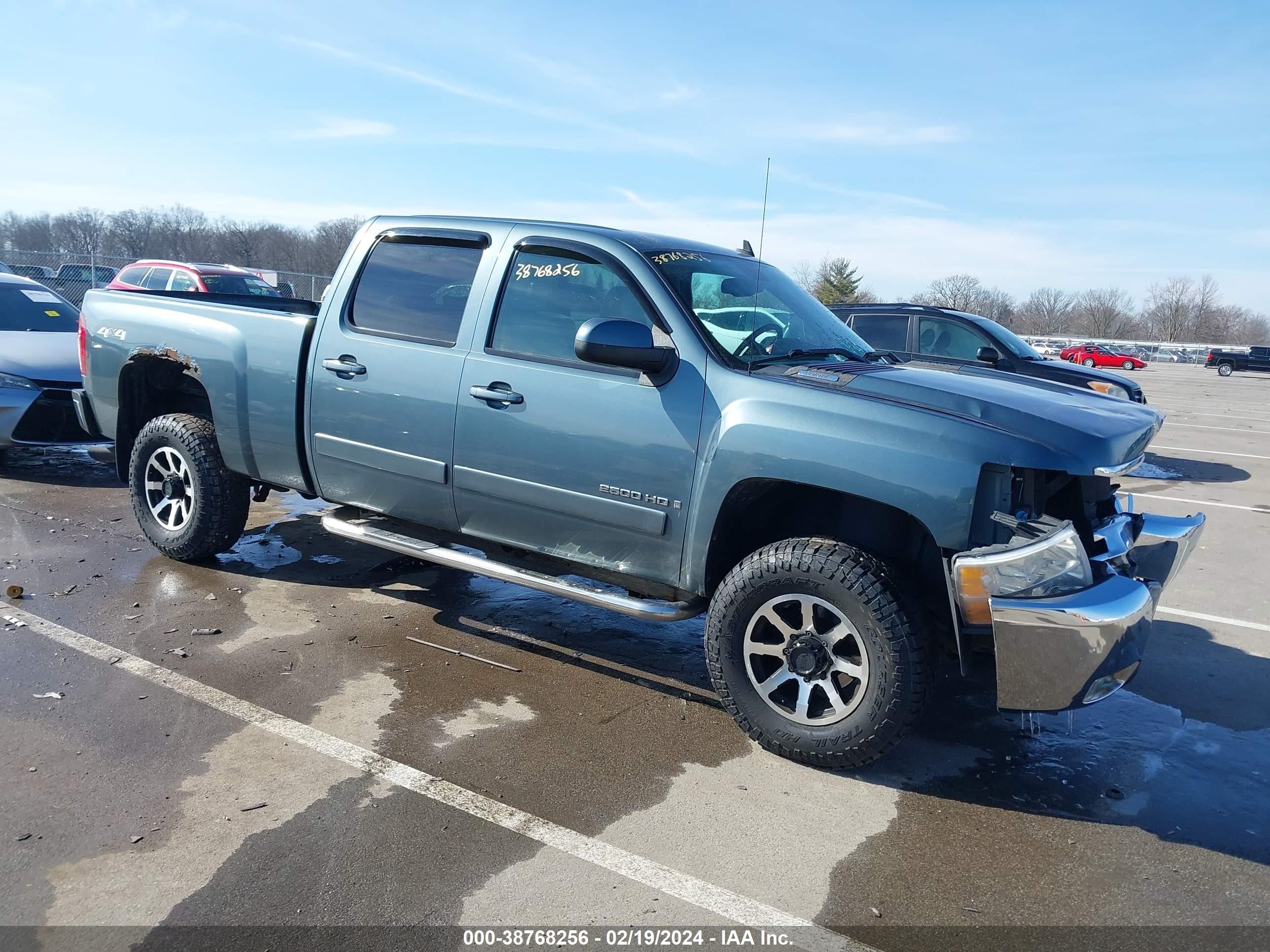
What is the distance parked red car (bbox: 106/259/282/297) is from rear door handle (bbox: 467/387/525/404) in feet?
42.4

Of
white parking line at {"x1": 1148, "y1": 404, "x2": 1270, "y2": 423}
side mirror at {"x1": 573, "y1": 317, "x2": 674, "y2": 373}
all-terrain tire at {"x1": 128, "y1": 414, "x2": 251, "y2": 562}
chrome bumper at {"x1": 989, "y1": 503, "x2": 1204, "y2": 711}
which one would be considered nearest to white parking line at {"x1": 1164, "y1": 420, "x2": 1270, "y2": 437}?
white parking line at {"x1": 1148, "y1": 404, "x2": 1270, "y2": 423}

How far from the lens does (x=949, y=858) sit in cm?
304

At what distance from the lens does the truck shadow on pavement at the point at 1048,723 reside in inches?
135

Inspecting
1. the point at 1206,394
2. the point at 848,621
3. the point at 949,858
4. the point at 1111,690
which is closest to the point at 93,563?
the point at 848,621

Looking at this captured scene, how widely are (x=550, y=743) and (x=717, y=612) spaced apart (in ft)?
2.74

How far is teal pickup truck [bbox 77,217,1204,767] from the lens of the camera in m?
3.24

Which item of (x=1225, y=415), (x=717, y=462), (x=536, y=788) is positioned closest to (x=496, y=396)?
(x=717, y=462)

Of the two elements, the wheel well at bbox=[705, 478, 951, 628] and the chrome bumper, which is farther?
the wheel well at bbox=[705, 478, 951, 628]

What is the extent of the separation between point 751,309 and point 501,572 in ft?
5.39

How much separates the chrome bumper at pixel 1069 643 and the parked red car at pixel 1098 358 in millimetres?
44321

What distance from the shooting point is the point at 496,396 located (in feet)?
13.8

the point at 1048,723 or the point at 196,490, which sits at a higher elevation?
the point at 196,490

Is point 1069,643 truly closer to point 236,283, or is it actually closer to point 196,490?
point 196,490

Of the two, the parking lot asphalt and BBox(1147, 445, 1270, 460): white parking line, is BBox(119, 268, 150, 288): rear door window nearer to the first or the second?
the parking lot asphalt
